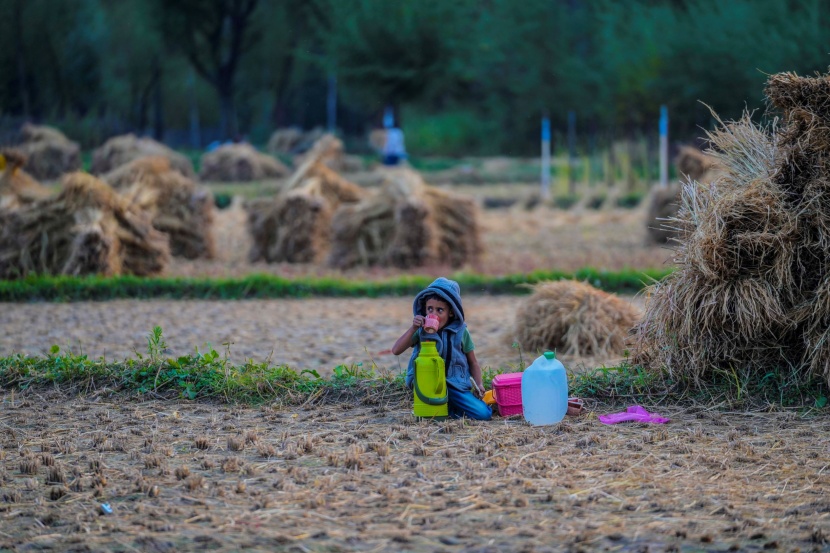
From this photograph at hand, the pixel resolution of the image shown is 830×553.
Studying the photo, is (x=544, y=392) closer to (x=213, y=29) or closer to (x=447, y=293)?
(x=447, y=293)

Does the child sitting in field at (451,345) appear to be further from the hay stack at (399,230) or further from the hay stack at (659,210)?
the hay stack at (659,210)

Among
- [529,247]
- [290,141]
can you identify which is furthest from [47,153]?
[529,247]

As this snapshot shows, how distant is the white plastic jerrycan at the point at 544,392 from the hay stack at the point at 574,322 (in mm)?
2018

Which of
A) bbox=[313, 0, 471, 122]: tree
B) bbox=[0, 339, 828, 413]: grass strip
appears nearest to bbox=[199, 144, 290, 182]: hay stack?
bbox=[313, 0, 471, 122]: tree

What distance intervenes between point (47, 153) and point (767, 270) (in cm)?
2273

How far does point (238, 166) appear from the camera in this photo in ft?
92.5

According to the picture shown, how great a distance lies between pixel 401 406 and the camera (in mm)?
6117

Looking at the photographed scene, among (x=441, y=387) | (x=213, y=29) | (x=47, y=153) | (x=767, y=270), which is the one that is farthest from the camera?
(x=213, y=29)

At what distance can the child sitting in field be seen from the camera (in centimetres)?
575

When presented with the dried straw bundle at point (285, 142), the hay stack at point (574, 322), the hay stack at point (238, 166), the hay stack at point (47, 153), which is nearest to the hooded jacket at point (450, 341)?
the hay stack at point (574, 322)

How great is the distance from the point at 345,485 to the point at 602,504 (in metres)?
1.05

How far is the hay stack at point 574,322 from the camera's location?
7.71 m

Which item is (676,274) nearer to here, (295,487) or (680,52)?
(295,487)

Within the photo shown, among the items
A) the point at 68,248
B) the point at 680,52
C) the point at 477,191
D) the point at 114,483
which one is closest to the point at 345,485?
the point at 114,483
